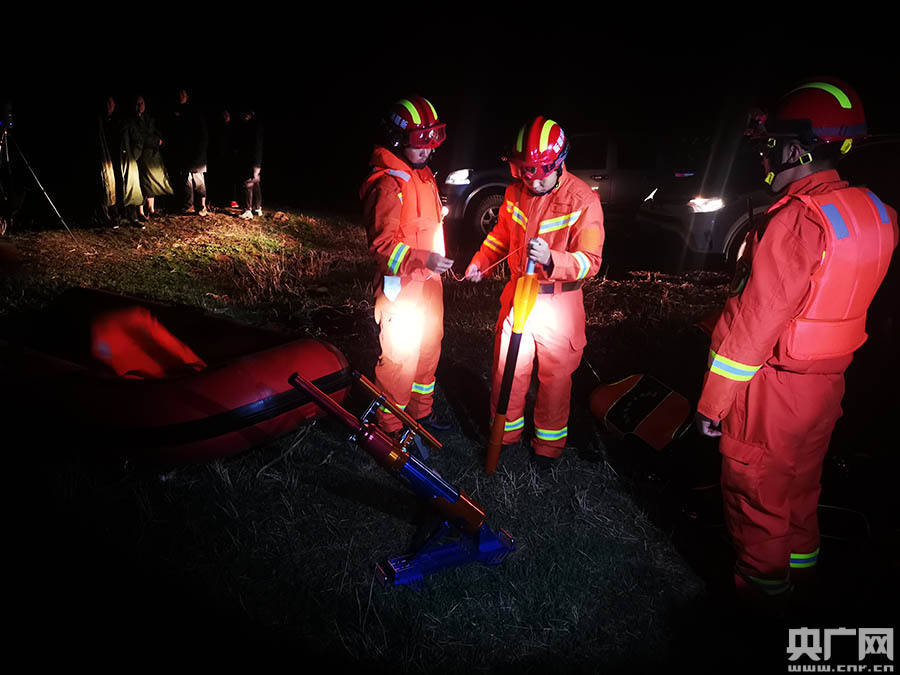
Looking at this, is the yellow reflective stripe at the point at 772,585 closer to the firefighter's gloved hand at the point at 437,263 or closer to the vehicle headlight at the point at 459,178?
the firefighter's gloved hand at the point at 437,263

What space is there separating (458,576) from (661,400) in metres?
1.80

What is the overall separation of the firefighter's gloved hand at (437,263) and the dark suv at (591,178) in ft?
23.3

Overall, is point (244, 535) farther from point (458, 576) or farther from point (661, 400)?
point (661, 400)

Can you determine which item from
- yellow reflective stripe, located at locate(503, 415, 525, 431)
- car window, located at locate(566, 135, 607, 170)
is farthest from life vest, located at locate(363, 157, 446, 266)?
car window, located at locate(566, 135, 607, 170)

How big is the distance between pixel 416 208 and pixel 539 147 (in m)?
0.83

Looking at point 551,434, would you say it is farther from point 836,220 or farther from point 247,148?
point 247,148

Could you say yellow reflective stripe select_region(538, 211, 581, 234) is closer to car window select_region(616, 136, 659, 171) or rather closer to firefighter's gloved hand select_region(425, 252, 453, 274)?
firefighter's gloved hand select_region(425, 252, 453, 274)

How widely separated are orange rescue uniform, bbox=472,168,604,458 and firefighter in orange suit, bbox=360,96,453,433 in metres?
0.48

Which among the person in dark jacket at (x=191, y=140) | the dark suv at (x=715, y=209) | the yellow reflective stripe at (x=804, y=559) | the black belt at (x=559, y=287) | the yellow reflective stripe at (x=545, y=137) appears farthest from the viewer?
the person in dark jacket at (x=191, y=140)

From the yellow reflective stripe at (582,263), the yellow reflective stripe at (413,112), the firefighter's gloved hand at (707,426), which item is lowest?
the firefighter's gloved hand at (707,426)

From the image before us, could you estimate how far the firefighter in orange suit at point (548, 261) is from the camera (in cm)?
308

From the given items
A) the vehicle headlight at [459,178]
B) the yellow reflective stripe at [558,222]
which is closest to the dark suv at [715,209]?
the vehicle headlight at [459,178]

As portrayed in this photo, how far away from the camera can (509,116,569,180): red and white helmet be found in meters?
3.05

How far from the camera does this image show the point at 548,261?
3008 mm
